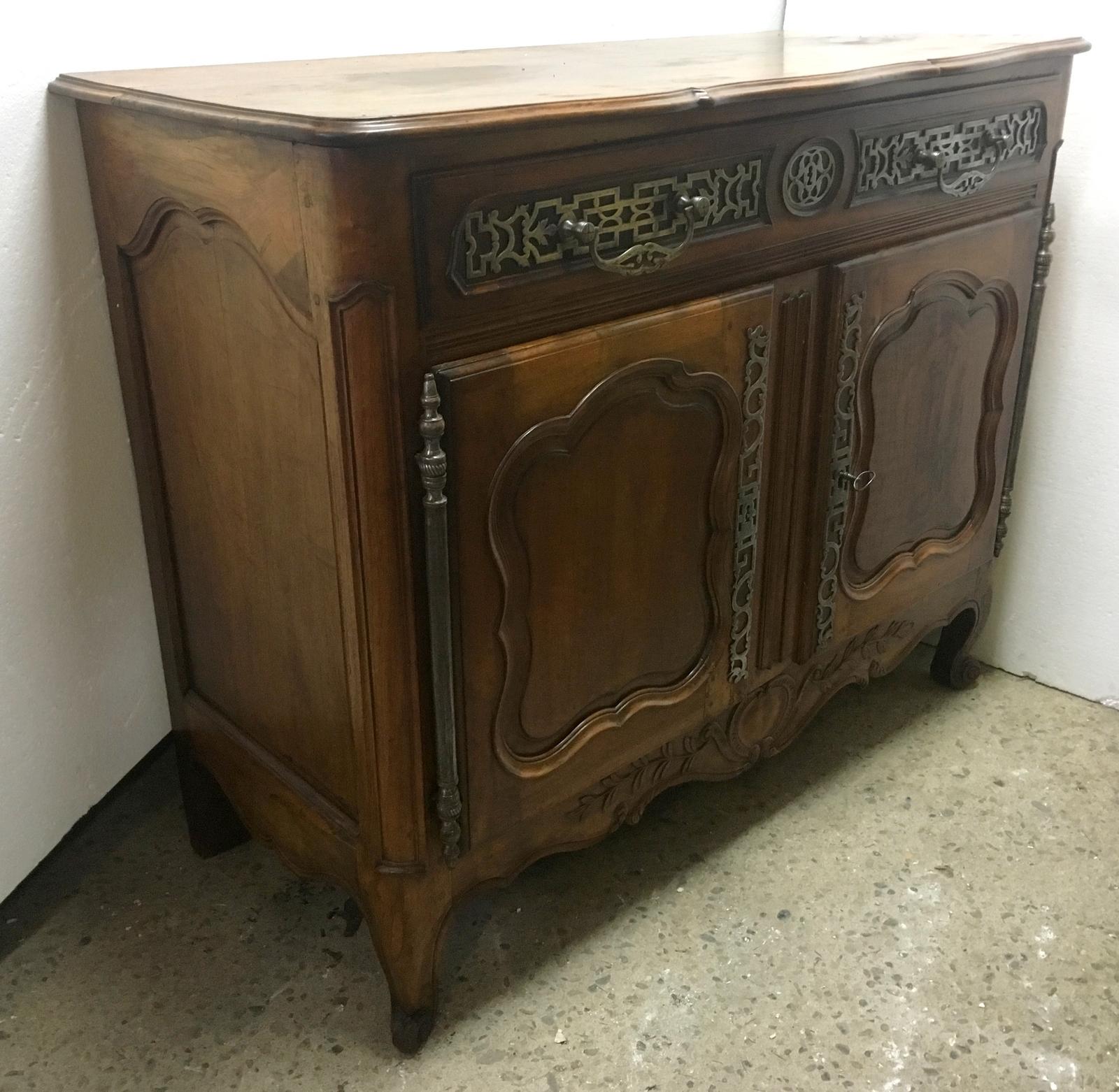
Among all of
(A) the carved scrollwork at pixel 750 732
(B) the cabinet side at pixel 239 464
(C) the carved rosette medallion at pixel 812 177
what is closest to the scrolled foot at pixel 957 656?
(A) the carved scrollwork at pixel 750 732

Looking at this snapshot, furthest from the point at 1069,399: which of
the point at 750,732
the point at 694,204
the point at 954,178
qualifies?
the point at 694,204

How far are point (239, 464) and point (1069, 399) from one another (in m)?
1.12

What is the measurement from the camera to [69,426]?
1143 mm

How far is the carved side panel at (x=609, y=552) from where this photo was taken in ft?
3.16

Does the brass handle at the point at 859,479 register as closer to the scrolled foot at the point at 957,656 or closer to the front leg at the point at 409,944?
the scrolled foot at the point at 957,656

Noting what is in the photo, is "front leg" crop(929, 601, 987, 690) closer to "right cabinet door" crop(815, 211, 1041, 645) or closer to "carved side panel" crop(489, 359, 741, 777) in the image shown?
"right cabinet door" crop(815, 211, 1041, 645)

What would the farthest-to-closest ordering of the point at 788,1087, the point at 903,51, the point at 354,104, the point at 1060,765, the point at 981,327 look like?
the point at 1060,765, the point at 981,327, the point at 903,51, the point at 788,1087, the point at 354,104

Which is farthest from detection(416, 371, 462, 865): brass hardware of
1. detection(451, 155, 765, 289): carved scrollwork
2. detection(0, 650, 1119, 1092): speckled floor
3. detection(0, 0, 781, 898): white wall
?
detection(0, 0, 781, 898): white wall

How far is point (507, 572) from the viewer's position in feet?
3.15

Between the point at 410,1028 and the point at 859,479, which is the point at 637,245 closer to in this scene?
the point at 859,479

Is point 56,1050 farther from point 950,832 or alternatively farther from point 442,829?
point 950,832

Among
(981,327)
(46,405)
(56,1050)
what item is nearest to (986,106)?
(981,327)

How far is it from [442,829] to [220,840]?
0.46 meters

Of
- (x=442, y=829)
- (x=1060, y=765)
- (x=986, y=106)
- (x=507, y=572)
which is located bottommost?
(x=1060, y=765)
